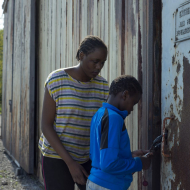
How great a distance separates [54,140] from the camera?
211 centimetres

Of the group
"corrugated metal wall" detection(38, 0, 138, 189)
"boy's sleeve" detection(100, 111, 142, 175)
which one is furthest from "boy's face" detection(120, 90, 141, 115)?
"corrugated metal wall" detection(38, 0, 138, 189)

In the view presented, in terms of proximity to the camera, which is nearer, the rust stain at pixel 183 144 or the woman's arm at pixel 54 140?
the rust stain at pixel 183 144

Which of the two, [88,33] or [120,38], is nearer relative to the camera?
[120,38]

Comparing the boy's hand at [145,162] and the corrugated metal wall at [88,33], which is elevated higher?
the corrugated metal wall at [88,33]

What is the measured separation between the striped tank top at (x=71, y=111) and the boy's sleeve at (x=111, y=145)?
0.49m

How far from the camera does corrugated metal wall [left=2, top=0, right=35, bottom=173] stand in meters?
5.20

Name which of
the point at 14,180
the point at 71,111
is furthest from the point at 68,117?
the point at 14,180

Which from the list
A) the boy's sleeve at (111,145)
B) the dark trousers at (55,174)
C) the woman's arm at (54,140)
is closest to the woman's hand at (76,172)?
the woman's arm at (54,140)

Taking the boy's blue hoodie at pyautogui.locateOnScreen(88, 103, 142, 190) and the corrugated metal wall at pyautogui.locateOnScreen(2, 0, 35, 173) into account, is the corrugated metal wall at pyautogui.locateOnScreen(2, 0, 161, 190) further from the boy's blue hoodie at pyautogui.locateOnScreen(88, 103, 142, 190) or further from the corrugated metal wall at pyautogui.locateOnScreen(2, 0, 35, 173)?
the boy's blue hoodie at pyautogui.locateOnScreen(88, 103, 142, 190)

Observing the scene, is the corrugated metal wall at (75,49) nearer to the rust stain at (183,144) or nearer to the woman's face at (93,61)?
the rust stain at (183,144)

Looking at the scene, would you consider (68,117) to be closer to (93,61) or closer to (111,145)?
(93,61)

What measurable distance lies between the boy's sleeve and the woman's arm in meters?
0.40

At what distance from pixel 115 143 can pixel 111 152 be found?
0.17ft

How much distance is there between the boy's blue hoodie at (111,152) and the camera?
1.69 meters
